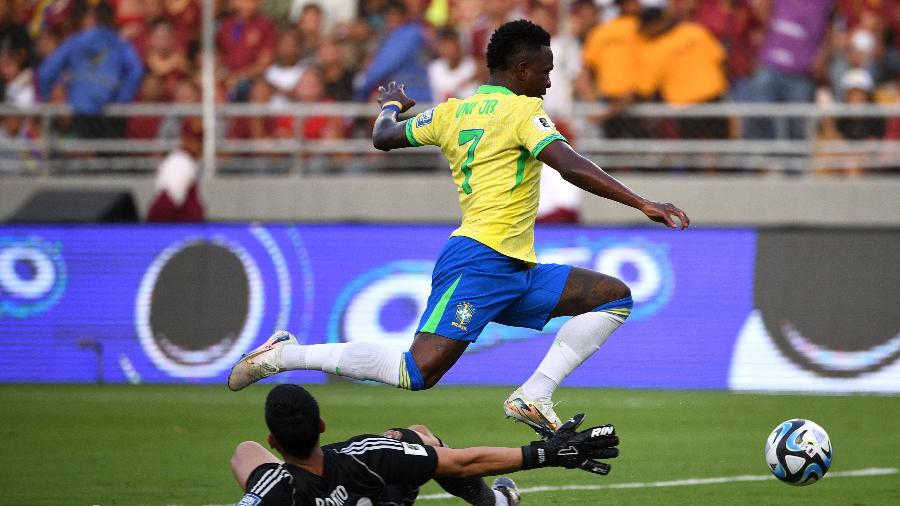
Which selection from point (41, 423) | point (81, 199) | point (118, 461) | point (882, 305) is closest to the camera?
point (118, 461)

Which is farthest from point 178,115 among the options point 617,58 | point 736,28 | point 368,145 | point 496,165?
point 496,165

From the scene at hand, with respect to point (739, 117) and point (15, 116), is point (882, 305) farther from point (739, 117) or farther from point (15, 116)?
point (15, 116)

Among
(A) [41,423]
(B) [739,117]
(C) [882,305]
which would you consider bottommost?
(A) [41,423]

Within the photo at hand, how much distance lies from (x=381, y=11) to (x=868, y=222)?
5.57 metres

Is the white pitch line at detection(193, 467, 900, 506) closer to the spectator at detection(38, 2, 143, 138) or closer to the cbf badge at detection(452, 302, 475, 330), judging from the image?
the cbf badge at detection(452, 302, 475, 330)

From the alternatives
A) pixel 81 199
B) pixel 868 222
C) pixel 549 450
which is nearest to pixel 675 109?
pixel 868 222

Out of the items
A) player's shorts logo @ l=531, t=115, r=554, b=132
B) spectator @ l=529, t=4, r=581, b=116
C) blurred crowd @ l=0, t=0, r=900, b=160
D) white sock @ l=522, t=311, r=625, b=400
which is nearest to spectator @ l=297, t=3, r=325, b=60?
blurred crowd @ l=0, t=0, r=900, b=160

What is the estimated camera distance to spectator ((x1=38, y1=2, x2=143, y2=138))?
53.2 feet

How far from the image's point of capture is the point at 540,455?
6.91m

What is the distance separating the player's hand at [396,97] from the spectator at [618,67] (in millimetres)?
6896

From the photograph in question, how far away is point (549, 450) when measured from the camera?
22.8 feet

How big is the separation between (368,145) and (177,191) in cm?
200

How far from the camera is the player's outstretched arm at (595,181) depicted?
7059 mm

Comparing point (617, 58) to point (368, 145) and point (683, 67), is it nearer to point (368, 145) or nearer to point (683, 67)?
point (683, 67)
